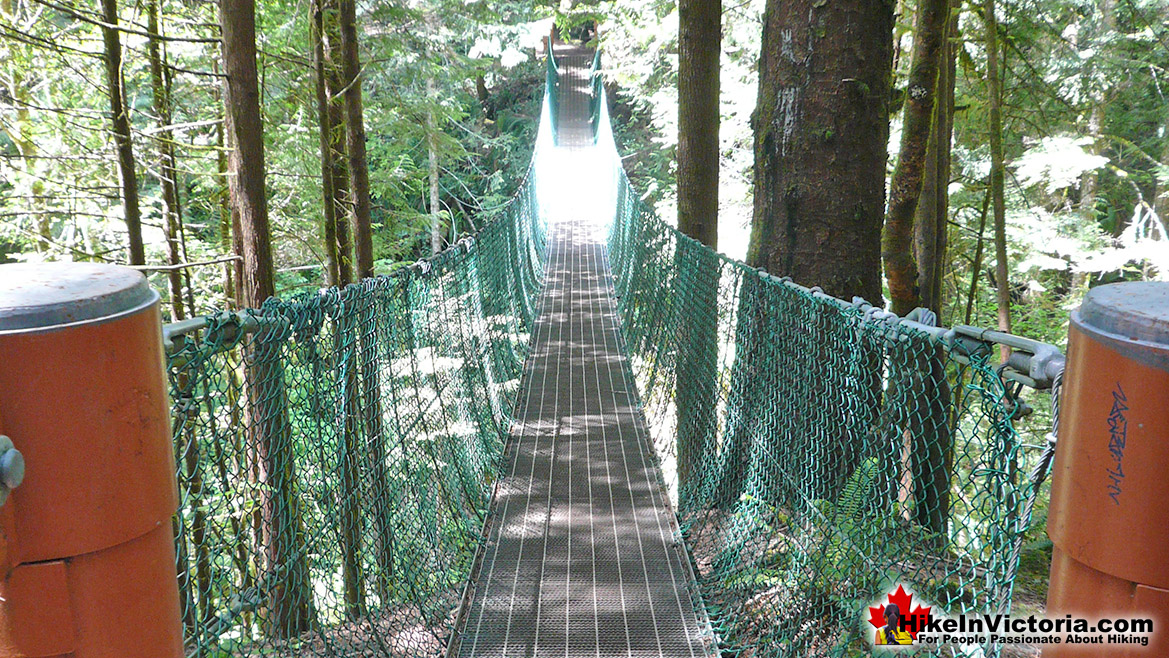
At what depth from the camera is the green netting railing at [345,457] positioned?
68.1 inches

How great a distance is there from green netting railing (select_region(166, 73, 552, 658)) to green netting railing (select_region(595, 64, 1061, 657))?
1018mm

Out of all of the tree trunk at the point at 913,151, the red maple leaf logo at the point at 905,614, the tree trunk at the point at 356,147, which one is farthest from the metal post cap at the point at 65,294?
the tree trunk at the point at 356,147

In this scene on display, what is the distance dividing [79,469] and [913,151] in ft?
13.0

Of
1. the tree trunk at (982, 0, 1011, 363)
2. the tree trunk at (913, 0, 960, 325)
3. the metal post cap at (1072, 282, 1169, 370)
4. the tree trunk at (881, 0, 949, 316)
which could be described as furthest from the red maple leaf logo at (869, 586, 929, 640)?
the tree trunk at (982, 0, 1011, 363)

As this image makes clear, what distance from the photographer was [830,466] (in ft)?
8.25

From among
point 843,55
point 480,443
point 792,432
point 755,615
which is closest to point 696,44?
point 843,55

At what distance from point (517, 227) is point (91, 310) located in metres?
6.97

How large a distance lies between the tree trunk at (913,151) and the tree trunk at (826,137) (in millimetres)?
930

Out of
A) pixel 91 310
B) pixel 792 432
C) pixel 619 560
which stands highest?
pixel 91 310

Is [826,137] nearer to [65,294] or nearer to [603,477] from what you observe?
[603,477]

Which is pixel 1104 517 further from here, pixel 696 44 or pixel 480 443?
pixel 696 44

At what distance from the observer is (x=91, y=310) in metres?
0.80

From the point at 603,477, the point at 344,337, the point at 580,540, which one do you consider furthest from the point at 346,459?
the point at 603,477

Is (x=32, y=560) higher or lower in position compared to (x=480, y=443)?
higher
